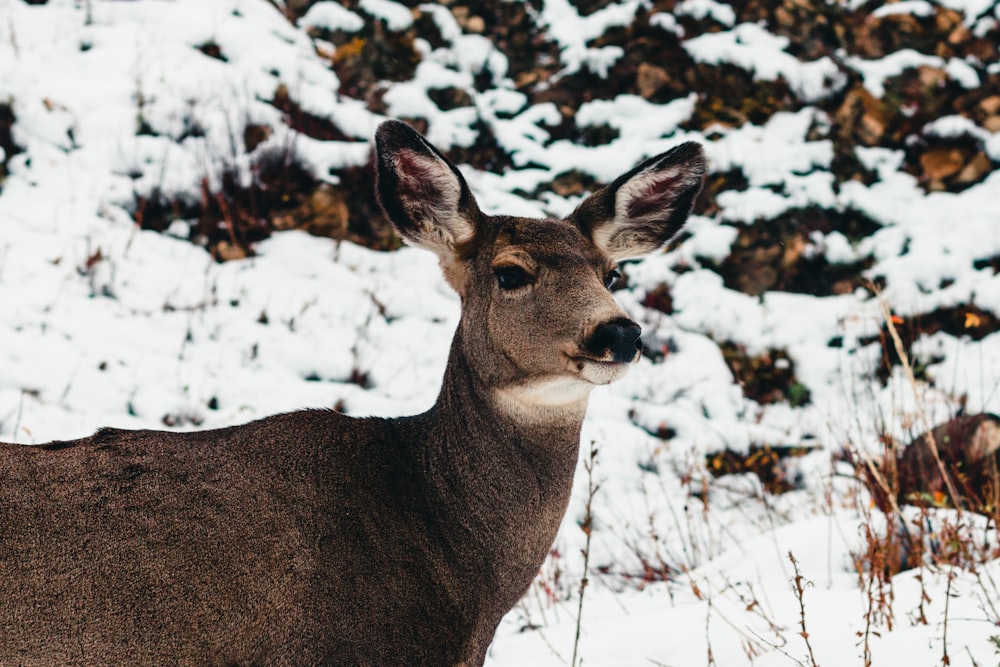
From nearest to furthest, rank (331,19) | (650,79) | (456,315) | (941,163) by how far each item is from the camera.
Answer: (456,315), (941,163), (331,19), (650,79)

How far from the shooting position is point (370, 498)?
2.85 meters

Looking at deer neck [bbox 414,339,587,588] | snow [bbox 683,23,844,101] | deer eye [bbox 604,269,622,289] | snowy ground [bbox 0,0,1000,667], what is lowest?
snowy ground [bbox 0,0,1000,667]

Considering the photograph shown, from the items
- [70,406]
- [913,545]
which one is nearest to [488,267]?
[913,545]

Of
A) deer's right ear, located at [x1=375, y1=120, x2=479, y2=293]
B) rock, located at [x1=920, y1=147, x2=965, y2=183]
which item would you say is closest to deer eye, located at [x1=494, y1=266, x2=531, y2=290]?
deer's right ear, located at [x1=375, y1=120, x2=479, y2=293]

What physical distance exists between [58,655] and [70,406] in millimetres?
3422

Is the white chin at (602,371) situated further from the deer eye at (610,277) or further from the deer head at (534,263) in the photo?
the deer eye at (610,277)

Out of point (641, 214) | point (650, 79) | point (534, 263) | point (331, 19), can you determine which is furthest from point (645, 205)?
point (331, 19)

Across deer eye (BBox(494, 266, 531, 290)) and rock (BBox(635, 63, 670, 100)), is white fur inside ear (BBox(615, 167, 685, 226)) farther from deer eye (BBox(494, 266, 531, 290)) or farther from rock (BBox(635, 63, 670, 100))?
rock (BBox(635, 63, 670, 100))

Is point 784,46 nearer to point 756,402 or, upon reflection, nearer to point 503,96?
point 503,96

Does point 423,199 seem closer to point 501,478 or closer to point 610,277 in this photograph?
point 610,277

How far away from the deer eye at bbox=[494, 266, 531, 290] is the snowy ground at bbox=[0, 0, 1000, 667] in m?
1.50

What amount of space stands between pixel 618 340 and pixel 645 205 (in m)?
1.17

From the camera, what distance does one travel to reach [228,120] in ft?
28.7

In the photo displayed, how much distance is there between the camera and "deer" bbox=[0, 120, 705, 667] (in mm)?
2416
